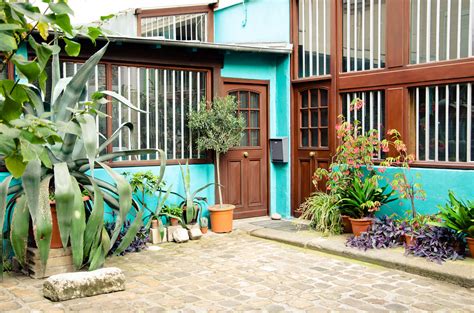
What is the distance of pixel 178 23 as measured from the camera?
9.88 meters

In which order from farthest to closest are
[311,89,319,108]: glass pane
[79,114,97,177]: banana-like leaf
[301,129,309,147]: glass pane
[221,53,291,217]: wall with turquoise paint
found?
[221,53,291,217]: wall with turquoise paint → [301,129,309,147]: glass pane → [311,89,319,108]: glass pane → [79,114,97,177]: banana-like leaf

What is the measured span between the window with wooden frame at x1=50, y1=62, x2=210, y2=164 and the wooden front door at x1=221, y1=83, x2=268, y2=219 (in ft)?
1.82

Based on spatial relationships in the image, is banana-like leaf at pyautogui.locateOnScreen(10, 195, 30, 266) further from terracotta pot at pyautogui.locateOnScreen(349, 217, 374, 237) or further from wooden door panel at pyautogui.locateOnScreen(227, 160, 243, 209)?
terracotta pot at pyautogui.locateOnScreen(349, 217, 374, 237)

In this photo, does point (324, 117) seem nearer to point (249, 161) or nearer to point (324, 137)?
point (324, 137)

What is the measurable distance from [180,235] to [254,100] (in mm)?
2691

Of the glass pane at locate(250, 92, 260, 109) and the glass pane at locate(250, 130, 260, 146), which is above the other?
the glass pane at locate(250, 92, 260, 109)

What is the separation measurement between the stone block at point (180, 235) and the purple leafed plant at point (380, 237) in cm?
214

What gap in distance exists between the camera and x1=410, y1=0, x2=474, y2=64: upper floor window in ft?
→ 18.9

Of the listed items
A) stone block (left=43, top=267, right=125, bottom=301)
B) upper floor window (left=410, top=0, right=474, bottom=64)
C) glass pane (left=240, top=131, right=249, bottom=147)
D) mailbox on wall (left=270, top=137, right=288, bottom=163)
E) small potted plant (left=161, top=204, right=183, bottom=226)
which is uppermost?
upper floor window (left=410, top=0, right=474, bottom=64)

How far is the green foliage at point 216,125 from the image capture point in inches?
279

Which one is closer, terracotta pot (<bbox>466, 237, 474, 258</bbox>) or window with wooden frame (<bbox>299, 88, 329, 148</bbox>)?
terracotta pot (<bbox>466, 237, 474, 258</bbox>)

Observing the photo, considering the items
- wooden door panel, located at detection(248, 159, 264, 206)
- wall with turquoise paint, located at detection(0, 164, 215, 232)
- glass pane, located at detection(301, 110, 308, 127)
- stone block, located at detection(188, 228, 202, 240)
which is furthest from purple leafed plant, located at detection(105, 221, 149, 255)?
glass pane, located at detection(301, 110, 308, 127)

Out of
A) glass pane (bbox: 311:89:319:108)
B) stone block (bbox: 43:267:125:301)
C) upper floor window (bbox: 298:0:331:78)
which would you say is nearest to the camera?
stone block (bbox: 43:267:125:301)

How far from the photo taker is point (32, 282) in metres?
4.93
